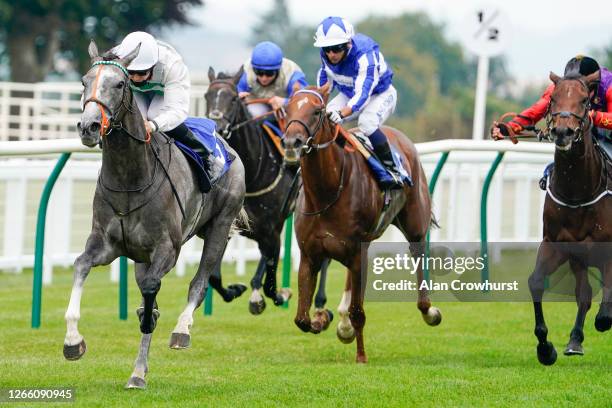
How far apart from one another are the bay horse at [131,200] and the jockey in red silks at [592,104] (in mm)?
2177

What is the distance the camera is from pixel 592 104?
816cm

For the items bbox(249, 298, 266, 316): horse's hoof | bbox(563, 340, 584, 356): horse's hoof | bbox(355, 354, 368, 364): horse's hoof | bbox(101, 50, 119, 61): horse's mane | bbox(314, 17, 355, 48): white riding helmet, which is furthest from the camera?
bbox(249, 298, 266, 316): horse's hoof

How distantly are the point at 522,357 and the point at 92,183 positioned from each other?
6478 millimetres

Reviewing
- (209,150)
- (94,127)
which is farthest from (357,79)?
(94,127)

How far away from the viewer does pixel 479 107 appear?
578 inches

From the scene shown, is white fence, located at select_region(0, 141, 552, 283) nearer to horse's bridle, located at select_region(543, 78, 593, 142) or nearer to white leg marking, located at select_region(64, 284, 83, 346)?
horse's bridle, located at select_region(543, 78, 593, 142)

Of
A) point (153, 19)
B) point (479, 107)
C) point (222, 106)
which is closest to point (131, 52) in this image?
point (222, 106)

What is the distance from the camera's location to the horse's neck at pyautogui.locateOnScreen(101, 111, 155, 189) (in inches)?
273

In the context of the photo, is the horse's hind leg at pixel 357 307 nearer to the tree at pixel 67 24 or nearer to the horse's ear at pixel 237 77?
the horse's ear at pixel 237 77

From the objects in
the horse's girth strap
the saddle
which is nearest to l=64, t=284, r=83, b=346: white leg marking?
the saddle

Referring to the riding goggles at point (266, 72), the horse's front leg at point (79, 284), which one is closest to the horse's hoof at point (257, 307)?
the riding goggles at point (266, 72)

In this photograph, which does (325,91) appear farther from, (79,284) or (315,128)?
(79,284)

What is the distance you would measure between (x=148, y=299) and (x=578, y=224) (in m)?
2.69

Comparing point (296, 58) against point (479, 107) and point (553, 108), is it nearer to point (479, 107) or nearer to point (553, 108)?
point (479, 107)
